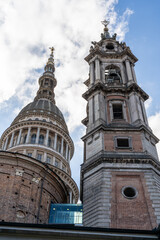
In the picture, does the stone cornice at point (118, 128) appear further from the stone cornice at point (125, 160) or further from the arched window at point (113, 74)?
the arched window at point (113, 74)

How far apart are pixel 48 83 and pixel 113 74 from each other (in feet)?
133

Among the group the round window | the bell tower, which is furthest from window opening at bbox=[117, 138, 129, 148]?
the round window

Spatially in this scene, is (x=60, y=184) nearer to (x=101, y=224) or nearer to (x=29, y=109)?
(x=101, y=224)

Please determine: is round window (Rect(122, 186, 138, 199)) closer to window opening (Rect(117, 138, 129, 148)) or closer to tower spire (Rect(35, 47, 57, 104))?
window opening (Rect(117, 138, 129, 148))

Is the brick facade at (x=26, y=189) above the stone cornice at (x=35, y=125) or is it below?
below

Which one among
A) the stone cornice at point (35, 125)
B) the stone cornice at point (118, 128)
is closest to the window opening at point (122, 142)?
the stone cornice at point (118, 128)

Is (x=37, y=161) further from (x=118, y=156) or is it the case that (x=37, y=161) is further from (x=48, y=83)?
(x=48, y=83)

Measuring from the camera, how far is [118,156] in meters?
23.1

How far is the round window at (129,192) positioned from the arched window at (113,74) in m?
15.1

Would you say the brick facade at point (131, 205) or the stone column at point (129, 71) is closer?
the brick facade at point (131, 205)

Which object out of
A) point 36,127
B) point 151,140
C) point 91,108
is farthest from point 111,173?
point 36,127

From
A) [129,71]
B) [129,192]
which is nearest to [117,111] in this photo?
[129,71]

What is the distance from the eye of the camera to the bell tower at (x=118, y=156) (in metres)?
19.6

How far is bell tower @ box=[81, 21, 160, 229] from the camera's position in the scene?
1961cm
